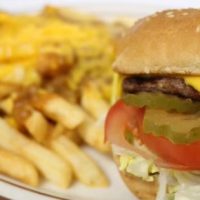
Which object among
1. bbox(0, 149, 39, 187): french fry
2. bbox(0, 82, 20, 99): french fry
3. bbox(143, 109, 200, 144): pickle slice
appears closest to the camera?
bbox(143, 109, 200, 144): pickle slice

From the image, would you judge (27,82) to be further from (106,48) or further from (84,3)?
(84,3)

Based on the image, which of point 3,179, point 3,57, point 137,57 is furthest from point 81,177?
point 3,57

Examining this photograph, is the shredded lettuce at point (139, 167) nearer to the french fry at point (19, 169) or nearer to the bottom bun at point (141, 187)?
the bottom bun at point (141, 187)

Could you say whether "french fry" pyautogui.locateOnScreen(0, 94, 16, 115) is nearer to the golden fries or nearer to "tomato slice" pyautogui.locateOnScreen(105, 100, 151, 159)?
the golden fries

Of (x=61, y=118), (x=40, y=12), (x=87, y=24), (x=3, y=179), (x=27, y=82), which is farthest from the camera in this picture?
(x=40, y=12)

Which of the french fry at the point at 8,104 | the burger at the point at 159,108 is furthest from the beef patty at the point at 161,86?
the french fry at the point at 8,104

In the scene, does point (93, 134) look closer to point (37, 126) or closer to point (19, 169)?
point (37, 126)

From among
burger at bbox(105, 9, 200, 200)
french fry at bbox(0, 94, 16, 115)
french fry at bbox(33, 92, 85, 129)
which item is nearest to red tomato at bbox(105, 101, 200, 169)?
burger at bbox(105, 9, 200, 200)
